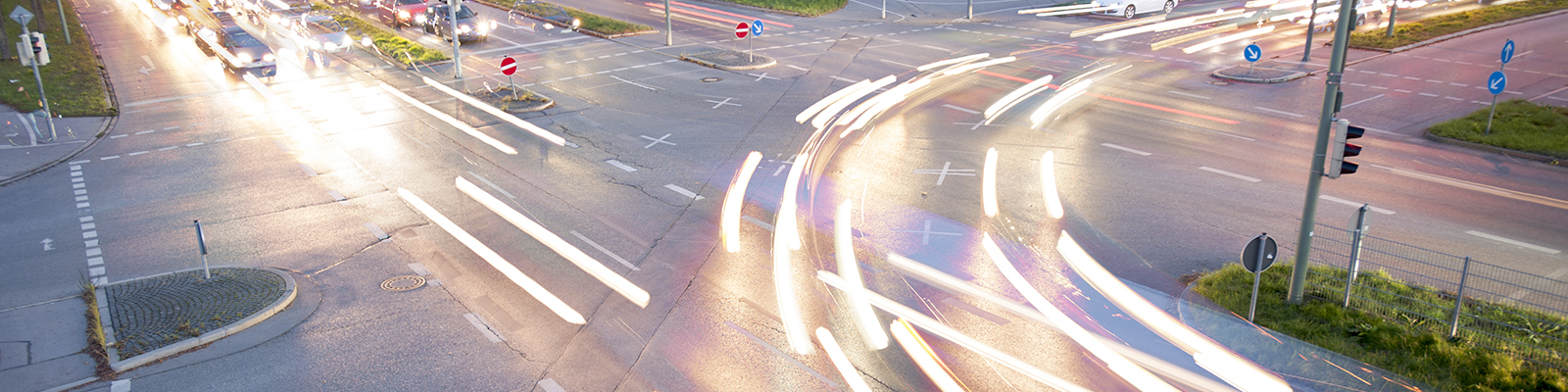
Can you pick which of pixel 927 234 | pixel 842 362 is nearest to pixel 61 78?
pixel 927 234

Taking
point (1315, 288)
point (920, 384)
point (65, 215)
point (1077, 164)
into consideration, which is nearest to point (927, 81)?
point (1077, 164)

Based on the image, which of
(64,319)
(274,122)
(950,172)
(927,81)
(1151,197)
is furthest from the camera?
(927,81)

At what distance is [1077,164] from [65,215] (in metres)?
19.4

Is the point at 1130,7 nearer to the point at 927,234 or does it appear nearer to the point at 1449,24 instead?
the point at 1449,24

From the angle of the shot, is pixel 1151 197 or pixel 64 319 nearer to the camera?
pixel 64 319

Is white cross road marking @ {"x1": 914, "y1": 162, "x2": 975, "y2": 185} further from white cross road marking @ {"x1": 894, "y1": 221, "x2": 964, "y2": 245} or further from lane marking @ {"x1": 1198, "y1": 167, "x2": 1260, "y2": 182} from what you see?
lane marking @ {"x1": 1198, "y1": 167, "x2": 1260, "y2": 182}

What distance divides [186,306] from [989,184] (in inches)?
521

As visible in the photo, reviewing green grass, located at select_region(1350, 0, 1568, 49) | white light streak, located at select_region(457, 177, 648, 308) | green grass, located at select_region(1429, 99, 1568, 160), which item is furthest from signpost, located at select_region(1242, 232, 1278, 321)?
green grass, located at select_region(1350, 0, 1568, 49)

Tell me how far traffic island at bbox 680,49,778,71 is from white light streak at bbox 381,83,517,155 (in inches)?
401

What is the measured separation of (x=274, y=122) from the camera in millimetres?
22453

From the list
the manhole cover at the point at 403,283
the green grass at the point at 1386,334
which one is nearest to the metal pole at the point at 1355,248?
the green grass at the point at 1386,334

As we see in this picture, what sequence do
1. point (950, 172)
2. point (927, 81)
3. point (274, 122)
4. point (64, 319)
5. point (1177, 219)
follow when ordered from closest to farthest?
point (64, 319), point (1177, 219), point (950, 172), point (274, 122), point (927, 81)

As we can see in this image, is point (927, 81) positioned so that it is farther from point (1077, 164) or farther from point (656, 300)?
point (656, 300)

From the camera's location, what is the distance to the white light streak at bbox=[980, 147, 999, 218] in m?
15.4
